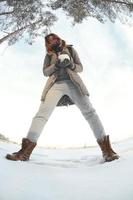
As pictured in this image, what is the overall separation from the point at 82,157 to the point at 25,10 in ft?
26.1

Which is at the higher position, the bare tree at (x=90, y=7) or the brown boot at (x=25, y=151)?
the bare tree at (x=90, y=7)

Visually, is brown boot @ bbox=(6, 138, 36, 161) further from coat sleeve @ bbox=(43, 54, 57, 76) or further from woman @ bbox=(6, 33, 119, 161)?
coat sleeve @ bbox=(43, 54, 57, 76)

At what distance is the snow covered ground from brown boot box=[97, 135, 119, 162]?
94 millimetres

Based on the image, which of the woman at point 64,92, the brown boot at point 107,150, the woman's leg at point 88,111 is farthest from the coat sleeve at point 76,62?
the brown boot at point 107,150

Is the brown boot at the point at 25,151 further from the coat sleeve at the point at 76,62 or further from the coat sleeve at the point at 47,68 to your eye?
the coat sleeve at the point at 76,62

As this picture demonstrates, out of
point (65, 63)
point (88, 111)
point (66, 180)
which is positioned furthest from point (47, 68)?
point (66, 180)

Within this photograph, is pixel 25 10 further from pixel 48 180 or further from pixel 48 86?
pixel 48 180

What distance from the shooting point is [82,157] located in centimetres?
638

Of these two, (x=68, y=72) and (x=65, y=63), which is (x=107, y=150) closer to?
(x=68, y=72)

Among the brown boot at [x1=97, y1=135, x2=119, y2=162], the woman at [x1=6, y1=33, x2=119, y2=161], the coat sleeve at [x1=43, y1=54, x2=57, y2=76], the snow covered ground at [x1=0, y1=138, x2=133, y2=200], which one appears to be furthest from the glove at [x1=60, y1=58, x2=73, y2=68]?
the snow covered ground at [x1=0, y1=138, x2=133, y2=200]

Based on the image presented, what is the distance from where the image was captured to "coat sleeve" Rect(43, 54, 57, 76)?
5.56 metres

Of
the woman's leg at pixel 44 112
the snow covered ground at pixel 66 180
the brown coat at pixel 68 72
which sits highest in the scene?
the brown coat at pixel 68 72

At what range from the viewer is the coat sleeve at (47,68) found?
5562 mm

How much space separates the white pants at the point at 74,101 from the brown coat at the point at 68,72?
6 centimetres
